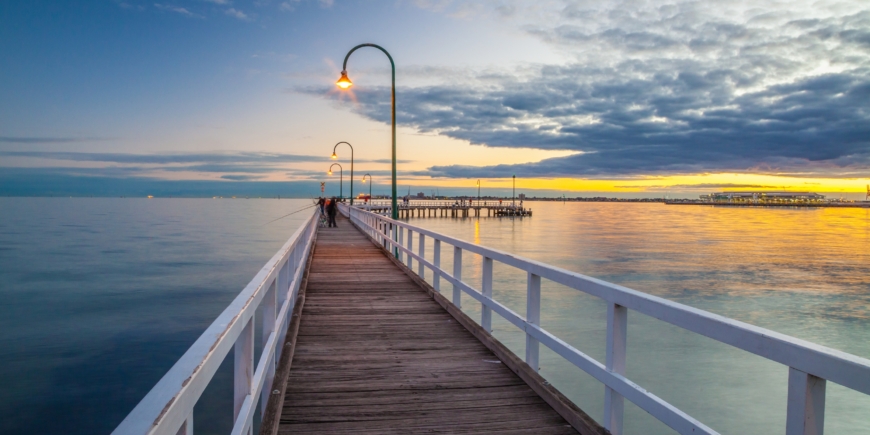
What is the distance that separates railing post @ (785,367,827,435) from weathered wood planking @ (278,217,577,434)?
6.21 feet

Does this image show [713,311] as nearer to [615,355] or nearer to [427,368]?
[427,368]

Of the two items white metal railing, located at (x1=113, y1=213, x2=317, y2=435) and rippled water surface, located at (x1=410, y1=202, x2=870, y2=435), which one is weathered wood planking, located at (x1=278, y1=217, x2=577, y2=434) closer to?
white metal railing, located at (x1=113, y1=213, x2=317, y2=435)

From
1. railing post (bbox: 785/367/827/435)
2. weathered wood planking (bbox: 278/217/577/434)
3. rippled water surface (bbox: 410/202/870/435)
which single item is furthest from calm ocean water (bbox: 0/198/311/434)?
railing post (bbox: 785/367/827/435)

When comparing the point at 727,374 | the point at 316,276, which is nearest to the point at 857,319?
the point at 727,374

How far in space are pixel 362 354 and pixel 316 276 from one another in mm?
6184

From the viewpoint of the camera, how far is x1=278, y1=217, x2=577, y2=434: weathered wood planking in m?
4.09

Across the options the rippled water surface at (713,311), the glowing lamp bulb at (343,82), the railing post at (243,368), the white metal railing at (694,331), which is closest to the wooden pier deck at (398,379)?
the white metal railing at (694,331)

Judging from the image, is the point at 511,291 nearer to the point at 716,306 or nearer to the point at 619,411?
the point at 716,306

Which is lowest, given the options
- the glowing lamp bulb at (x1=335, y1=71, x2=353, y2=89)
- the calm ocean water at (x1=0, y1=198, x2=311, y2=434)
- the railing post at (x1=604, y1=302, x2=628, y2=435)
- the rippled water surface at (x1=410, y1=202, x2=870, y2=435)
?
the calm ocean water at (x1=0, y1=198, x2=311, y2=434)

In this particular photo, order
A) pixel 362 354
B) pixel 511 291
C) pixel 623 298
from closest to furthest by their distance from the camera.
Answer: pixel 623 298 < pixel 362 354 < pixel 511 291

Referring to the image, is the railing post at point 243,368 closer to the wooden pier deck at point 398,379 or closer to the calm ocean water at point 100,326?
the wooden pier deck at point 398,379

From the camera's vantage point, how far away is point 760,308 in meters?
22.7

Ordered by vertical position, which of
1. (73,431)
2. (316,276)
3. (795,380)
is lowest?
(73,431)

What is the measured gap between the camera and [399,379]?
16.8 ft
